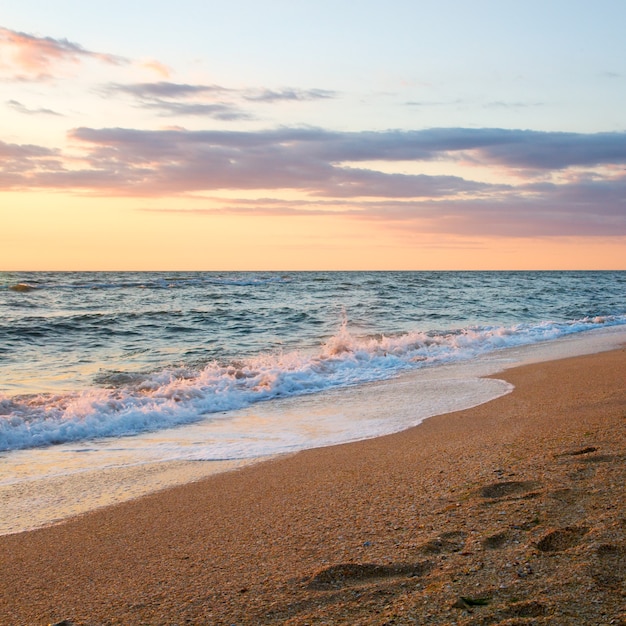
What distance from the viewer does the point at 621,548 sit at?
296cm

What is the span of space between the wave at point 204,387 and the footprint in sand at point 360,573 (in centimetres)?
472

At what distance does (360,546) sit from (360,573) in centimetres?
33

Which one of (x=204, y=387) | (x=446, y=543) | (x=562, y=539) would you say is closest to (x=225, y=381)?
(x=204, y=387)

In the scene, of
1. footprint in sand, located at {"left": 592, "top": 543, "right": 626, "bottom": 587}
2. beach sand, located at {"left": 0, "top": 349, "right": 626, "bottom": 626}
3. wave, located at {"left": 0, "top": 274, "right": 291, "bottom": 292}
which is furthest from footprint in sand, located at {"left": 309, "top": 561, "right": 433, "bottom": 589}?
wave, located at {"left": 0, "top": 274, "right": 291, "bottom": 292}

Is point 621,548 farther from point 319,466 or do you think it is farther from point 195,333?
point 195,333

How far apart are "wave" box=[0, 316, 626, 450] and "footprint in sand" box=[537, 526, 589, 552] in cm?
520

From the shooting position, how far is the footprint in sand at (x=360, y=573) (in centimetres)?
292

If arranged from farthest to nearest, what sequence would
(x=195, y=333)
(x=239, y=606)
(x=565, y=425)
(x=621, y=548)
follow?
(x=195, y=333) < (x=565, y=425) < (x=621, y=548) < (x=239, y=606)

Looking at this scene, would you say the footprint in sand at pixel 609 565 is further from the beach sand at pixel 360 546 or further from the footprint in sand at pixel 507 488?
the footprint in sand at pixel 507 488

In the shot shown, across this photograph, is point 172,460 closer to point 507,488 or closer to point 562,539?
point 507,488

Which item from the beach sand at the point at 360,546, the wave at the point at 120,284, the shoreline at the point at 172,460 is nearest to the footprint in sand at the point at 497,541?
the beach sand at the point at 360,546

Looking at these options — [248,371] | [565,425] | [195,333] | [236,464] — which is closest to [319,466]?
[236,464]

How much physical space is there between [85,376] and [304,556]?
8.59 meters

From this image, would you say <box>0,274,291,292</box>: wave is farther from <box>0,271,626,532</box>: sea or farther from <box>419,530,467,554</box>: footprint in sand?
<box>419,530,467,554</box>: footprint in sand
